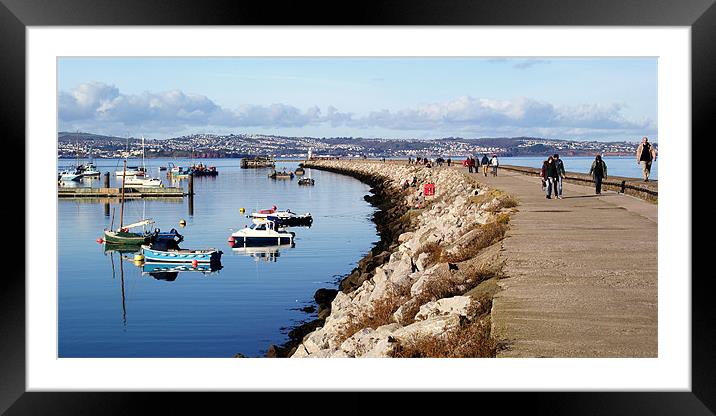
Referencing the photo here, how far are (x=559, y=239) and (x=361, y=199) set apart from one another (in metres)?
39.8

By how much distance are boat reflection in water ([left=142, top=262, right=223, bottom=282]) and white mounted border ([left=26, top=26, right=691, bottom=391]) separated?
66.4 ft

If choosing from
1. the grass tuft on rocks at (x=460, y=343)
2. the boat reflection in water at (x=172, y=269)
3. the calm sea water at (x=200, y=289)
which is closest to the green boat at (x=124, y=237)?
the calm sea water at (x=200, y=289)

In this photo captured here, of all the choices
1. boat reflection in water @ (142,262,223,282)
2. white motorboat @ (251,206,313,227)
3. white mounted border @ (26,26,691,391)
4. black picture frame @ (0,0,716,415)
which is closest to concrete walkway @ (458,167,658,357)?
white mounted border @ (26,26,691,391)

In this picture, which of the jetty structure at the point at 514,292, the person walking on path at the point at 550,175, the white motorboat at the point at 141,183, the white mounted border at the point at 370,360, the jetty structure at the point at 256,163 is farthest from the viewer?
the jetty structure at the point at 256,163

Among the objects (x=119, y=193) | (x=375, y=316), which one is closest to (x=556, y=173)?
(x=375, y=316)

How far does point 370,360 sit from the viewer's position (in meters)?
8.88

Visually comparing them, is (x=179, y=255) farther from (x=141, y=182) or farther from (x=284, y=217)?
(x=141, y=182)

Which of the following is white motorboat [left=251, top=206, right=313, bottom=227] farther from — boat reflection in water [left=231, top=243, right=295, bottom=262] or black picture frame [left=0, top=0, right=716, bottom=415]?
black picture frame [left=0, top=0, right=716, bottom=415]

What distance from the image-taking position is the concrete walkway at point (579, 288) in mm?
8391

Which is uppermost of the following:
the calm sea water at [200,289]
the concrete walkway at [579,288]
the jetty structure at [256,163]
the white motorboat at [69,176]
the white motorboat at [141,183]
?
the jetty structure at [256,163]

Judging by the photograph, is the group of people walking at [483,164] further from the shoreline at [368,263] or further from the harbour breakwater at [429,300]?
the harbour breakwater at [429,300]

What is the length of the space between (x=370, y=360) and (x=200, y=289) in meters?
18.2
